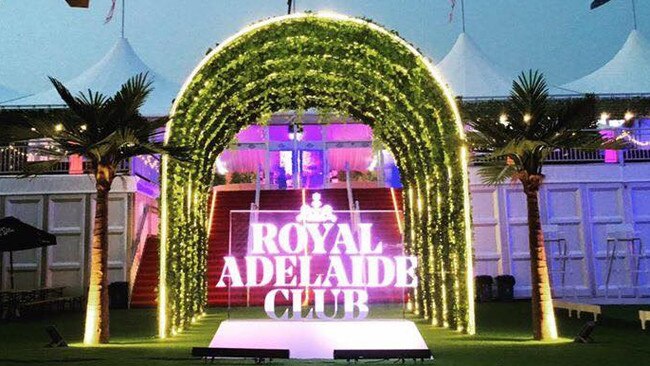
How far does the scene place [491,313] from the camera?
44.5ft

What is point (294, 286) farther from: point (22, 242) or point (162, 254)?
Answer: point (22, 242)

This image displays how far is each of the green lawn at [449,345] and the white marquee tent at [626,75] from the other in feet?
34.0

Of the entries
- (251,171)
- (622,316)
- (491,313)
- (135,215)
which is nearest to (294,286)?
(491,313)

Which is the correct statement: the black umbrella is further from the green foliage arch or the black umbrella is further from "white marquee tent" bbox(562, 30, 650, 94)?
"white marquee tent" bbox(562, 30, 650, 94)

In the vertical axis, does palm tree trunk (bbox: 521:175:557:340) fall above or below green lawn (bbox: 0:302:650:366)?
above

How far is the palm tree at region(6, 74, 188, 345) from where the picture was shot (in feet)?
29.5

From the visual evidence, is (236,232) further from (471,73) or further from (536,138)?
(536,138)

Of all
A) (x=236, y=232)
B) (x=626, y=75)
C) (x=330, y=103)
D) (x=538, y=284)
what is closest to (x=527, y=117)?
(x=538, y=284)

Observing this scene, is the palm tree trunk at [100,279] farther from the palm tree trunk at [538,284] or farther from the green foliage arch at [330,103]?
the palm tree trunk at [538,284]

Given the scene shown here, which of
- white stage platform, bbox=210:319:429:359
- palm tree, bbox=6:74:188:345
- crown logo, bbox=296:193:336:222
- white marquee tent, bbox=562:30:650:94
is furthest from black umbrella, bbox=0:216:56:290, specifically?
white marquee tent, bbox=562:30:650:94

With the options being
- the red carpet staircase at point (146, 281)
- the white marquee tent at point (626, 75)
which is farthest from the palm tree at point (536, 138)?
the white marquee tent at point (626, 75)

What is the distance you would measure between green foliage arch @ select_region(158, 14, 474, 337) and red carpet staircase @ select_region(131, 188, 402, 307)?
10.3 feet

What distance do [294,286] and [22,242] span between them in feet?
24.7

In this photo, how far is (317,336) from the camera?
8773 millimetres
